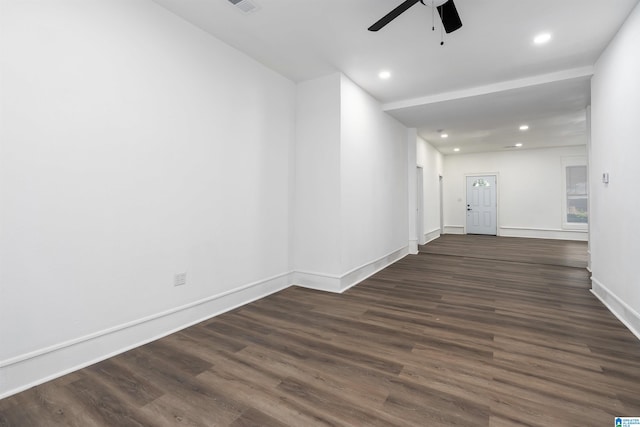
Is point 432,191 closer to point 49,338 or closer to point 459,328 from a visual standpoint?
point 459,328

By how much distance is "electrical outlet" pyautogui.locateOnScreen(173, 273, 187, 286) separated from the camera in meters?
2.75

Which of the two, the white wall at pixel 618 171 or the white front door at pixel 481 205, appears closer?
the white wall at pixel 618 171

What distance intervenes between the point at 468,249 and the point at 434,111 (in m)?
3.59

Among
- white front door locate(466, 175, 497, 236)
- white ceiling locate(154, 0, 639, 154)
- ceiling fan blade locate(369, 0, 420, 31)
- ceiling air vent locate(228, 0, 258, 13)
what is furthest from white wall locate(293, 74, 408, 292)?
white front door locate(466, 175, 497, 236)

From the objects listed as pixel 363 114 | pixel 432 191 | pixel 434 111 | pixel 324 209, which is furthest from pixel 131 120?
pixel 432 191

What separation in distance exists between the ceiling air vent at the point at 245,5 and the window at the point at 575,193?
993 centimetres

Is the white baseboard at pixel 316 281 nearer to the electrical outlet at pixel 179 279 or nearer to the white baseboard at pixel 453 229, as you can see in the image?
the electrical outlet at pixel 179 279

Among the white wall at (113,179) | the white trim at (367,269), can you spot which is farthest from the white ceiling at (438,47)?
the white trim at (367,269)

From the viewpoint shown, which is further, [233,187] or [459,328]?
[233,187]

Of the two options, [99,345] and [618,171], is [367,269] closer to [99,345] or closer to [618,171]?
[618,171]

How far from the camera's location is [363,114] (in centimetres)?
457

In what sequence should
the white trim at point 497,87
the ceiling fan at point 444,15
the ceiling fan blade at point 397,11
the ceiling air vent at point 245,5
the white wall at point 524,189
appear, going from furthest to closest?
1. the white wall at point 524,189
2. the white trim at point 497,87
3. the ceiling air vent at point 245,5
4. the ceiling fan at point 444,15
5. the ceiling fan blade at point 397,11

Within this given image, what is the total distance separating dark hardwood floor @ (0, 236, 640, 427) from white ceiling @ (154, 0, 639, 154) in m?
2.81

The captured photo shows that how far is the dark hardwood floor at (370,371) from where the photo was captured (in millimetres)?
1630
